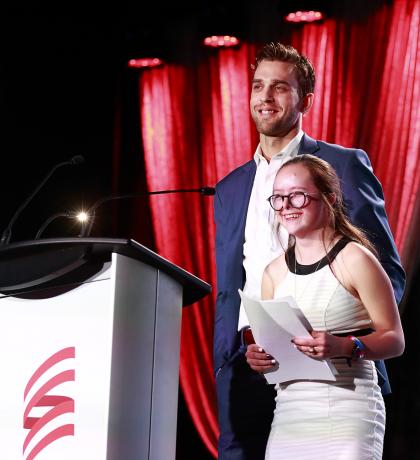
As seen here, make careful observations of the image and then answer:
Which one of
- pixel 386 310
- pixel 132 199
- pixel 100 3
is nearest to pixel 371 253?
pixel 386 310

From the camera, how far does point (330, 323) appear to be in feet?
6.07

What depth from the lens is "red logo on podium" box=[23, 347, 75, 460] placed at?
1.68 m

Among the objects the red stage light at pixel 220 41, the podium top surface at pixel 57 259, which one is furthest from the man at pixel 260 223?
the red stage light at pixel 220 41

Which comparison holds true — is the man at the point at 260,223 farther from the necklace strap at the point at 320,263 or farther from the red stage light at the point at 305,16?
the red stage light at the point at 305,16

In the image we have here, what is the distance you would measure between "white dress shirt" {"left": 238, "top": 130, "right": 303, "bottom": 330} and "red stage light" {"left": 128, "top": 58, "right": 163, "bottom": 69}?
220cm

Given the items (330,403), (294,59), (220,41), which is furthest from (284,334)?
(220,41)

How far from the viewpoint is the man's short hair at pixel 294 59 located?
8.65 feet

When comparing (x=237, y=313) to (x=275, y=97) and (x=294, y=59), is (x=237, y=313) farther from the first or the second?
(x=294, y=59)

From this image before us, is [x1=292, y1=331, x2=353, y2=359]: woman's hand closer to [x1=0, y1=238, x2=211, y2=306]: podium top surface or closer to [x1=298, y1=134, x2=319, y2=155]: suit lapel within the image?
[x1=0, y1=238, x2=211, y2=306]: podium top surface

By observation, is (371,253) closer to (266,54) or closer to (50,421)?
(50,421)

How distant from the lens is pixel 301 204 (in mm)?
1917

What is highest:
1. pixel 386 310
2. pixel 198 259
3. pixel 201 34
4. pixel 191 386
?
pixel 201 34

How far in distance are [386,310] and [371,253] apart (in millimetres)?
154

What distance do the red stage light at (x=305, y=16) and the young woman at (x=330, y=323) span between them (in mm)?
2430
